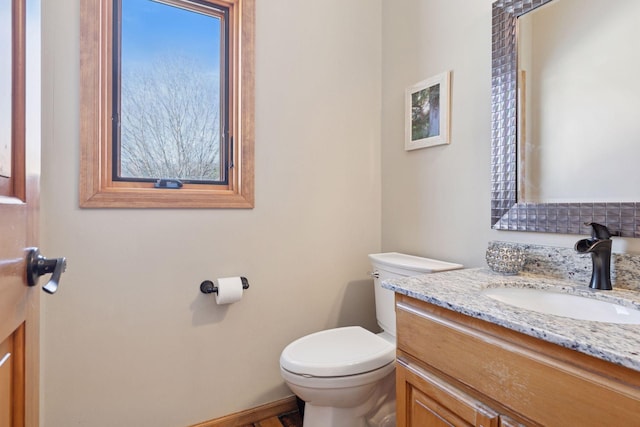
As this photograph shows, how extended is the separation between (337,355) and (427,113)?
46.5 inches

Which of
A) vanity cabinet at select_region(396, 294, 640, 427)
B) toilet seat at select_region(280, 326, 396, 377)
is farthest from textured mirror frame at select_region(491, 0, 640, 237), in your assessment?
toilet seat at select_region(280, 326, 396, 377)

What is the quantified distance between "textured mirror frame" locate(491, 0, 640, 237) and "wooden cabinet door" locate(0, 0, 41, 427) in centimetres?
141

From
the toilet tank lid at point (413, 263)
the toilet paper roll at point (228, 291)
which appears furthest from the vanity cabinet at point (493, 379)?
the toilet paper roll at point (228, 291)

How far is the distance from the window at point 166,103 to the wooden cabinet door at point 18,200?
693 millimetres

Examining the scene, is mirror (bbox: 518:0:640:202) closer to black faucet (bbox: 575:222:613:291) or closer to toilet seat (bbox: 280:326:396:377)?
black faucet (bbox: 575:222:613:291)

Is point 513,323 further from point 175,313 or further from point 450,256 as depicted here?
point 175,313

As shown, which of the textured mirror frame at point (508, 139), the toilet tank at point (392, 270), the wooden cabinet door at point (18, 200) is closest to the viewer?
the wooden cabinet door at point (18, 200)

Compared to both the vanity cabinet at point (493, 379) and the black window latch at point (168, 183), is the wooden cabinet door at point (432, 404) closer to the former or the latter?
the vanity cabinet at point (493, 379)

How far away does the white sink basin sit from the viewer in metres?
0.86

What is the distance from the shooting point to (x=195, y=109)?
5.26ft

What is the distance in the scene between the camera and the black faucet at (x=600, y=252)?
937 millimetres

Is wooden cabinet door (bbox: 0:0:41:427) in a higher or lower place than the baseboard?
higher

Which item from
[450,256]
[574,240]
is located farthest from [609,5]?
[450,256]

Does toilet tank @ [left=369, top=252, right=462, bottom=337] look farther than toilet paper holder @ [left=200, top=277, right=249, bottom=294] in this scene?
No
